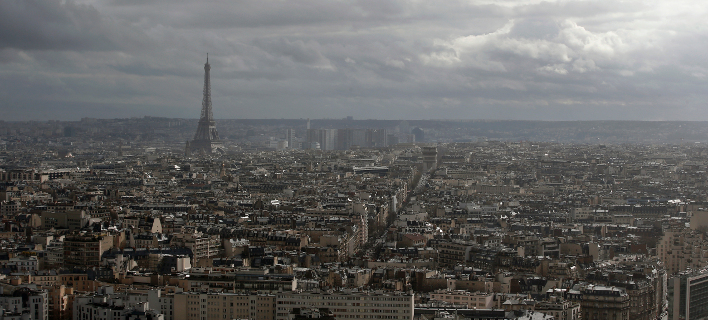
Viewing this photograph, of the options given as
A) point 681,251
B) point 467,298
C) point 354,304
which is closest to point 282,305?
point 354,304

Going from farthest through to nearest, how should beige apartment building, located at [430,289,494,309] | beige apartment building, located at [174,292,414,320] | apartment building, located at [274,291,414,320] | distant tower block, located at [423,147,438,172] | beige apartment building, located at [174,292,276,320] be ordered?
distant tower block, located at [423,147,438,172] → beige apartment building, located at [430,289,494,309] → beige apartment building, located at [174,292,276,320] → beige apartment building, located at [174,292,414,320] → apartment building, located at [274,291,414,320]

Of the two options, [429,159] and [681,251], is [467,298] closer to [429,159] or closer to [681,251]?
[681,251]

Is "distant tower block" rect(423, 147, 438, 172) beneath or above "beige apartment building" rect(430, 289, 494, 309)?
above

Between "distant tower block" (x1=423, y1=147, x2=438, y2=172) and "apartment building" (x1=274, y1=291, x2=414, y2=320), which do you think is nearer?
"apartment building" (x1=274, y1=291, x2=414, y2=320)

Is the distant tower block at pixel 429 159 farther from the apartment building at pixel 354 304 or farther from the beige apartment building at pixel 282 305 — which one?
the apartment building at pixel 354 304

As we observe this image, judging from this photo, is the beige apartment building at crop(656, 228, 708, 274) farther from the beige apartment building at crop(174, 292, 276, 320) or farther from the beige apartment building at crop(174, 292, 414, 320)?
the beige apartment building at crop(174, 292, 276, 320)

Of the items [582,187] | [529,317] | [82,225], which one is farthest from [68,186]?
[529,317]

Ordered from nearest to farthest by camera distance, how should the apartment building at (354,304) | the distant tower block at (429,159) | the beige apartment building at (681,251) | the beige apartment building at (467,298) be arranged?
the apartment building at (354,304)
the beige apartment building at (467,298)
the beige apartment building at (681,251)
the distant tower block at (429,159)

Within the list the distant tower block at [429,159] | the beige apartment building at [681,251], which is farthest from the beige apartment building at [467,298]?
the distant tower block at [429,159]

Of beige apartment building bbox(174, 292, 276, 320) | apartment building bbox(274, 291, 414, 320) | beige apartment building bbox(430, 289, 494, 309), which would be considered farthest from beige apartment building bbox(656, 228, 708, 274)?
beige apartment building bbox(174, 292, 276, 320)

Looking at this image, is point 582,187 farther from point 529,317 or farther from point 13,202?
point 529,317

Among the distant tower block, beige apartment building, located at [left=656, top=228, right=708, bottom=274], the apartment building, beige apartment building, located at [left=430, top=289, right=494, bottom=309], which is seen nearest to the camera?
the apartment building
